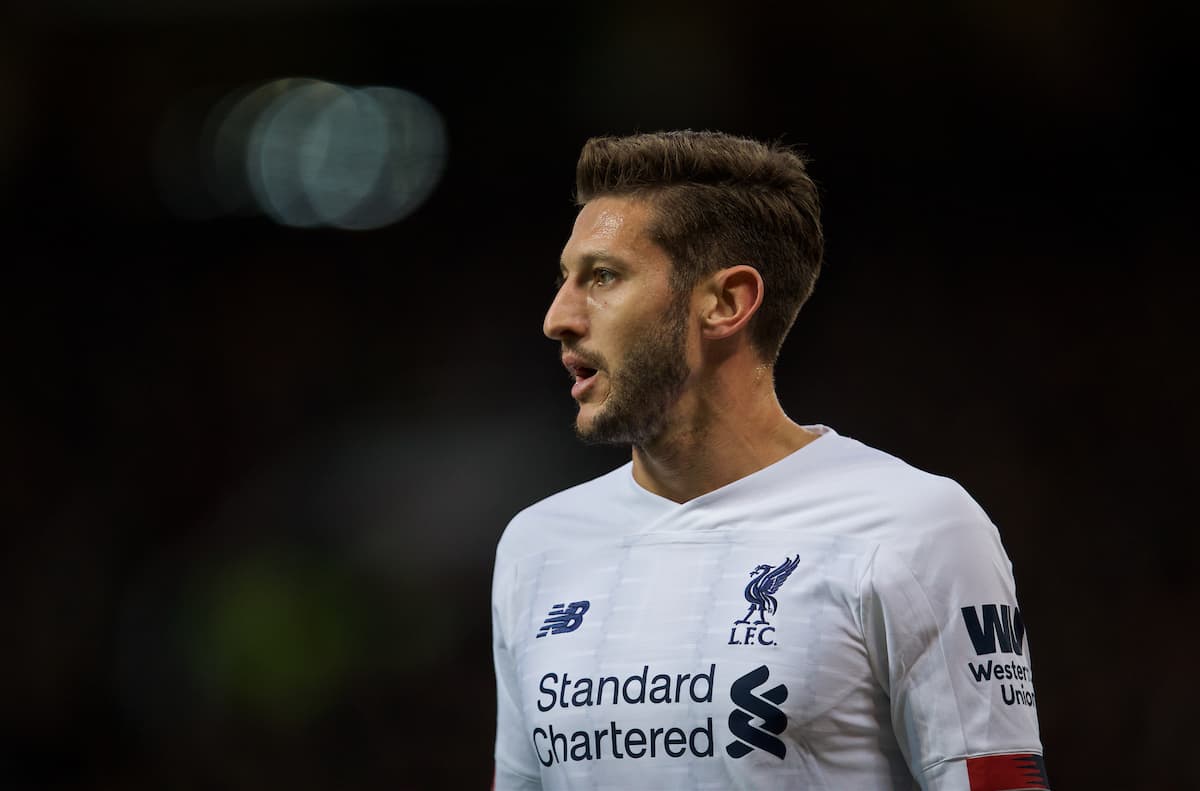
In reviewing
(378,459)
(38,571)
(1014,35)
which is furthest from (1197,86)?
(38,571)

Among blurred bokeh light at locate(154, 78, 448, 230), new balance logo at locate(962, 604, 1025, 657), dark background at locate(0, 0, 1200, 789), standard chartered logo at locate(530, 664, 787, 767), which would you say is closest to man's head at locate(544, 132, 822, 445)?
standard chartered logo at locate(530, 664, 787, 767)

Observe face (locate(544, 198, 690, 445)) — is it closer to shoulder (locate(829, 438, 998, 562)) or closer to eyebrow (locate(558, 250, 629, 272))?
eyebrow (locate(558, 250, 629, 272))

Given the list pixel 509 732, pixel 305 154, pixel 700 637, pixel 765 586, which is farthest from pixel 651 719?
pixel 305 154

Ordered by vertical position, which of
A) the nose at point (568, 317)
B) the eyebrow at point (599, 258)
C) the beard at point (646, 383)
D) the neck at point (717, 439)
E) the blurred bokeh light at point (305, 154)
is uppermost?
the blurred bokeh light at point (305, 154)

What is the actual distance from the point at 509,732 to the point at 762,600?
50cm

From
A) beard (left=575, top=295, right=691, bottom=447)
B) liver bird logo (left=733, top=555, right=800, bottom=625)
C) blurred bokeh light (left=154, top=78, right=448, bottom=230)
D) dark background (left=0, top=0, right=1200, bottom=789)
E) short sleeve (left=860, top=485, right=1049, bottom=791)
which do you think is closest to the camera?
short sleeve (left=860, top=485, right=1049, bottom=791)

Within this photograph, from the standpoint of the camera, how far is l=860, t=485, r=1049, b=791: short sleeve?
5.59 feet

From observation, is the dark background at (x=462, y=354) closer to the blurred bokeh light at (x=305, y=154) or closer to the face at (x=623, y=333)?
the blurred bokeh light at (x=305, y=154)

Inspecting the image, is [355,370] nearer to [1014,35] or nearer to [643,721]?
[1014,35]

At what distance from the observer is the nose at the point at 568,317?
6.40 ft

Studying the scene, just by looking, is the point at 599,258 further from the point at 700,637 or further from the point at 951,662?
the point at 951,662

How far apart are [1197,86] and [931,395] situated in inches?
55.0

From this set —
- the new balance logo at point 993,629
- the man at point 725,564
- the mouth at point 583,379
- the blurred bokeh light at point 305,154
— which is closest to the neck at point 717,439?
the man at point 725,564

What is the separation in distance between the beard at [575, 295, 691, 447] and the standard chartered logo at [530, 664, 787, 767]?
0.33 m
